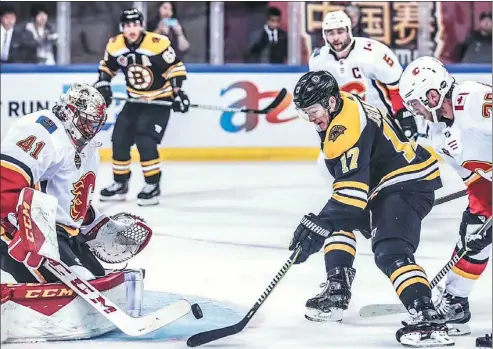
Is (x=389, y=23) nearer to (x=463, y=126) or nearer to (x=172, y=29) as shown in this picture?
(x=172, y=29)

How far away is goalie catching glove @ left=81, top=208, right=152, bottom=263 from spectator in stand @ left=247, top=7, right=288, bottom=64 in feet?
11.0

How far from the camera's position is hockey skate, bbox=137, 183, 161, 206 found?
516cm

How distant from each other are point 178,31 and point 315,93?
366 cm

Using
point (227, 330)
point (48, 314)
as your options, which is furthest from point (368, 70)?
point (48, 314)

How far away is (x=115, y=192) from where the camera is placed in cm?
529

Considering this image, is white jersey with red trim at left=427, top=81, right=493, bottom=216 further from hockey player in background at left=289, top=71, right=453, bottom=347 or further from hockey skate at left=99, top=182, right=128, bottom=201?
hockey skate at left=99, top=182, right=128, bottom=201

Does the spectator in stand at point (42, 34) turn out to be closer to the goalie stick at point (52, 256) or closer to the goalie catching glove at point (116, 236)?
the goalie catching glove at point (116, 236)

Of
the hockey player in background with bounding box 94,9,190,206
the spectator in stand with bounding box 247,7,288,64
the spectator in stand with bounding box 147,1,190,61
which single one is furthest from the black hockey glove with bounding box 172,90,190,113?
the spectator in stand with bounding box 247,7,288,64

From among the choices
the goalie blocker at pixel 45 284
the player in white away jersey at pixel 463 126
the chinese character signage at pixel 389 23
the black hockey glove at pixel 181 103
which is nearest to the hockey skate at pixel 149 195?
the black hockey glove at pixel 181 103

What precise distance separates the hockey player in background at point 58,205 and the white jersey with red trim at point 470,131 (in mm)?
875

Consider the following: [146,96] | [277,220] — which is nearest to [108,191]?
[146,96]

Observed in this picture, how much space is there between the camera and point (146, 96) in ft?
17.3

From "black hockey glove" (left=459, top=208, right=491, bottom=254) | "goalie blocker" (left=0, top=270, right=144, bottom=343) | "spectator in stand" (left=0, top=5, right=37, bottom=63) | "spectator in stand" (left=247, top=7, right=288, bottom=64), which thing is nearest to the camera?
"goalie blocker" (left=0, top=270, right=144, bottom=343)

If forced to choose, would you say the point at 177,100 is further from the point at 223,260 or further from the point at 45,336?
the point at 45,336
